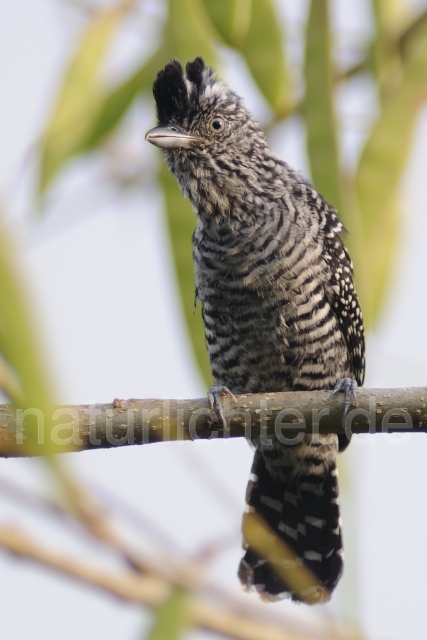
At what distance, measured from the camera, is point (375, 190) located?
2.89 m

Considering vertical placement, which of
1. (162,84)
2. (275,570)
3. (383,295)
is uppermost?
(162,84)

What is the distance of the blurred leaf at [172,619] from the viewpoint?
8.49 ft

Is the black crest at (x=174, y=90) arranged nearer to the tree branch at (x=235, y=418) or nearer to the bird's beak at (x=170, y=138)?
the bird's beak at (x=170, y=138)

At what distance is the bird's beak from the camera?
3.76 m

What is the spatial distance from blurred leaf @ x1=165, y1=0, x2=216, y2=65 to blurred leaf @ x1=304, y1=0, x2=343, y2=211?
1.29ft

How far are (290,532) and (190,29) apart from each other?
8.96ft

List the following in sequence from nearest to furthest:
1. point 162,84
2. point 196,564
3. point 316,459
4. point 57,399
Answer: point 57,399 → point 196,564 → point 162,84 → point 316,459

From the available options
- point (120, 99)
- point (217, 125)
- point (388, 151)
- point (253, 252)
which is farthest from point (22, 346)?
point (217, 125)

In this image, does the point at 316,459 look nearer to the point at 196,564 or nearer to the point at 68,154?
the point at 196,564

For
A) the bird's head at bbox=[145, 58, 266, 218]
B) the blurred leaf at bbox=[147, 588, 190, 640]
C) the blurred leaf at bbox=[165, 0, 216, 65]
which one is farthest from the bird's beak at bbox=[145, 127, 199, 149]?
the blurred leaf at bbox=[147, 588, 190, 640]

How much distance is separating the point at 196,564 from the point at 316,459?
1618 millimetres

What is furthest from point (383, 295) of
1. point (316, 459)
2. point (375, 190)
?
point (316, 459)

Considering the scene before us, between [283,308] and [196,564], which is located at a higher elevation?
[283,308]

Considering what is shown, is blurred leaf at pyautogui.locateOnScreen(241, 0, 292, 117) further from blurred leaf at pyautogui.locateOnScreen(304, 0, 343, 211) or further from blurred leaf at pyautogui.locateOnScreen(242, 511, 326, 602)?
blurred leaf at pyautogui.locateOnScreen(242, 511, 326, 602)
